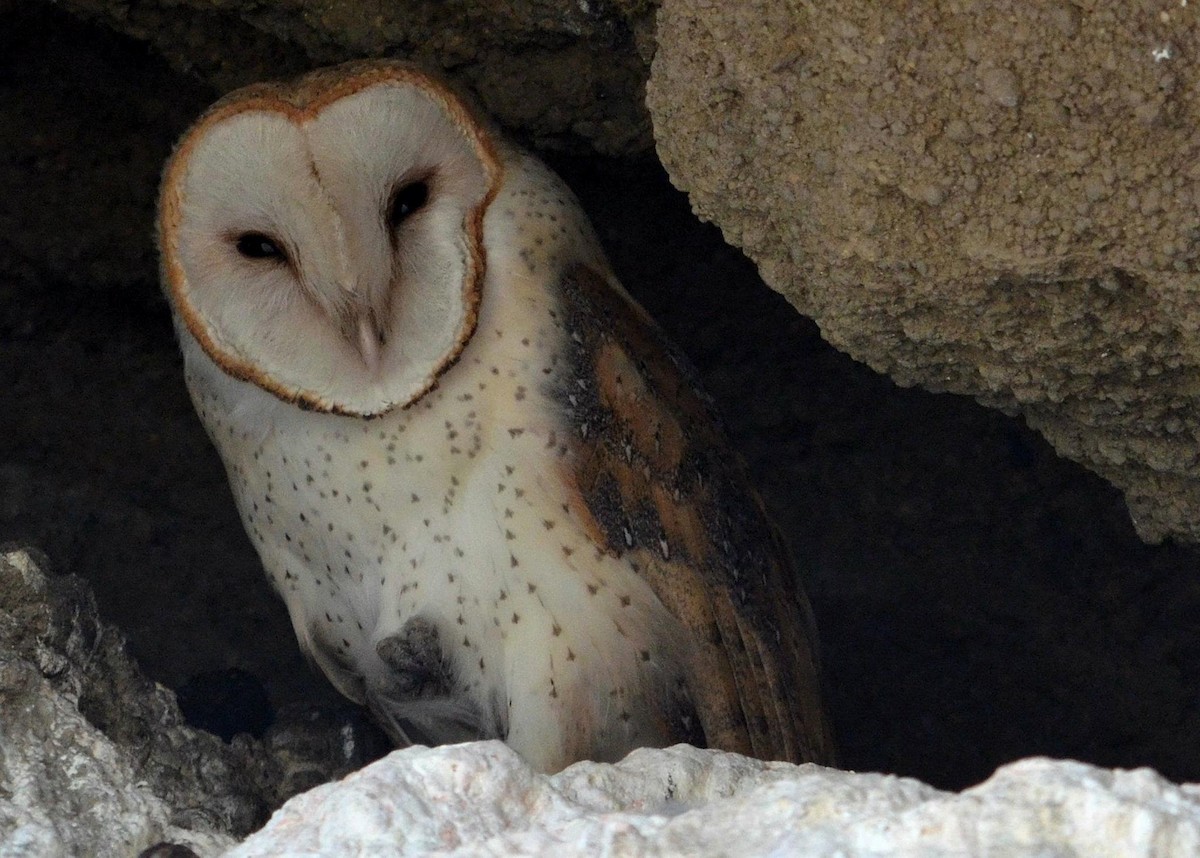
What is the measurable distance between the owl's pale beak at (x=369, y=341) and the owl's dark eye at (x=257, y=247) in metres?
0.13

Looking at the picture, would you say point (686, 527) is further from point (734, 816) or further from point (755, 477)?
point (734, 816)

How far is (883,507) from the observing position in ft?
8.76

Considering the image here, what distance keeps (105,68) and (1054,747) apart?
6.57 ft

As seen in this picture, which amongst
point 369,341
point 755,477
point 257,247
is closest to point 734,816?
point 369,341

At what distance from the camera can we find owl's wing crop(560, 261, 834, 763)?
1.84 metres

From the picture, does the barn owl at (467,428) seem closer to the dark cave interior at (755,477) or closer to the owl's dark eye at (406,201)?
the owl's dark eye at (406,201)

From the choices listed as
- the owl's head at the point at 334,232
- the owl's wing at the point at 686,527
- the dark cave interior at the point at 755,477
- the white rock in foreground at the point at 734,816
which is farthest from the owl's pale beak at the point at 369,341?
the dark cave interior at the point at 755,477

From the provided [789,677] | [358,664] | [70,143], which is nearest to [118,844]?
[358,664]

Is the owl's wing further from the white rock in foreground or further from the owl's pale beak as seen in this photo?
the white rock in foreground

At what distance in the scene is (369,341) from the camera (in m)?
1.70

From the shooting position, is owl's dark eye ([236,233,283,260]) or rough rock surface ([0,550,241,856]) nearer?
rough rock surface ([0,550,241,856])

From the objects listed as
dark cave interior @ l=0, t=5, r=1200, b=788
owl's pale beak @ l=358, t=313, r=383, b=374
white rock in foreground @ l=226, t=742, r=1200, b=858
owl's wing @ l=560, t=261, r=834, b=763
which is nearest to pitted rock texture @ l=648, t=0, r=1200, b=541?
owl's wing @ l=560, t=261, r=834, b=763

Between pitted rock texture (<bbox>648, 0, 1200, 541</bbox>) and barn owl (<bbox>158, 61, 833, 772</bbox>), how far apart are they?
0.30 metres

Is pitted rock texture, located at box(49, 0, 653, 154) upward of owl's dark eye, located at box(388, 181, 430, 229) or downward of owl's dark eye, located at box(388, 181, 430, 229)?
upward
